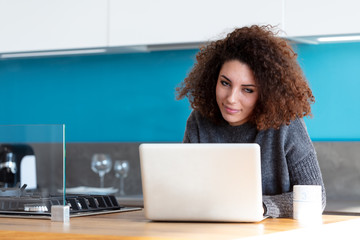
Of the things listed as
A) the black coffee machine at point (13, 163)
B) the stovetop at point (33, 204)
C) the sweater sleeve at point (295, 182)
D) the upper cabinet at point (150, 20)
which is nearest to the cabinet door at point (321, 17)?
the upper cabinet at point (150, 20)

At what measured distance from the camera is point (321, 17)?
2834 millimetres

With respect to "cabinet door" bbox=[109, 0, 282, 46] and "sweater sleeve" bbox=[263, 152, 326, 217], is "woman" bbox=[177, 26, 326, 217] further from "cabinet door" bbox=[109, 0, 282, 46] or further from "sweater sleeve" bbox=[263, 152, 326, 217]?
"cabinet door" bbox=[109, 0, 282, 46]

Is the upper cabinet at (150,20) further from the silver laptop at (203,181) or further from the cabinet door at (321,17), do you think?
the silver laptop at (203,181)

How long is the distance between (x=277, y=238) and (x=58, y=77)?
2660 mm

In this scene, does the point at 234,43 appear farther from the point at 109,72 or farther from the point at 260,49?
the point at 109,72

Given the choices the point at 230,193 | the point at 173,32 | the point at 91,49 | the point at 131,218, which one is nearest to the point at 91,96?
the point at 91,49

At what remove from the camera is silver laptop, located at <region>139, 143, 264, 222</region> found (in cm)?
162

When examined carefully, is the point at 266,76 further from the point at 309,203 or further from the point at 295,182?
the point at 309,203

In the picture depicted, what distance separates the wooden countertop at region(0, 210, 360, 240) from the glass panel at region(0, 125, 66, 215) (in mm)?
88

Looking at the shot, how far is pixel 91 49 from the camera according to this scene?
10.9 ft

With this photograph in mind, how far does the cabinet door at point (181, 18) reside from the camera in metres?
2.93

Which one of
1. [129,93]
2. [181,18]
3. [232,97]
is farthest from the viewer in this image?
[129,93]

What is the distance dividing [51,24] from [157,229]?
6.68ft

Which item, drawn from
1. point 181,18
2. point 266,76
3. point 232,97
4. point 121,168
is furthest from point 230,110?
point 121,168
